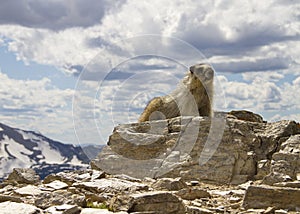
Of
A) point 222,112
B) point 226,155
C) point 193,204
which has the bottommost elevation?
point 193,204

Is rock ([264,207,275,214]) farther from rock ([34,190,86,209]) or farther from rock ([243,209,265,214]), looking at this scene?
rock ([34,190,86,209])

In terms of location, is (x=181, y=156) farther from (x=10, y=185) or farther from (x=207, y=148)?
(x=10, y=185)

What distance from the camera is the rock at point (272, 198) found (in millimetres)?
10516

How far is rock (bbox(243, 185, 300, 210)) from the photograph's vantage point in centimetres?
1052

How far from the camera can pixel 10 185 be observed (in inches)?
566

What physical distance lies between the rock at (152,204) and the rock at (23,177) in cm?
574

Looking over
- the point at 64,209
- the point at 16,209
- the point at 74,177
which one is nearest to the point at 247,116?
the point at 74,177

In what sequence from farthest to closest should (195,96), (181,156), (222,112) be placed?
1. (195,96)
2. (222,112)
3. (181,156)

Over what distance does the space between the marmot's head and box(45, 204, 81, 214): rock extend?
13.0 meters

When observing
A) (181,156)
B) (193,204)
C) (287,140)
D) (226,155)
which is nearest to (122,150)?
(181,156)

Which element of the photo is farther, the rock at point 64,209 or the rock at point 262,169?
the rock at point 262,169

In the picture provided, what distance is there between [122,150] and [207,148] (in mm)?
3194

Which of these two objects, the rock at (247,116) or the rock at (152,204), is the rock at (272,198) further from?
the rock at (247,116)

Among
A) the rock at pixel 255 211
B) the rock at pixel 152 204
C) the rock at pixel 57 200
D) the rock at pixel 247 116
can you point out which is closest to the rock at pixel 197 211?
the rock at pixel 152 204
